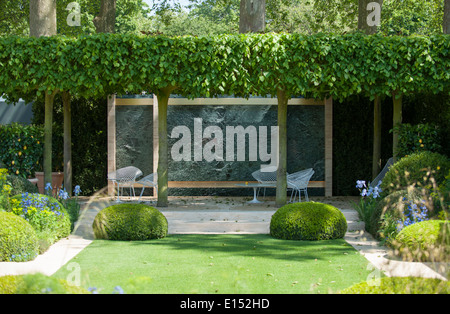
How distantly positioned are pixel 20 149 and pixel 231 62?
5034mm

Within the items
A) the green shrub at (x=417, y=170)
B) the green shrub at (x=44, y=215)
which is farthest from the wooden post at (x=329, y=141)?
the green shrub at (x=44, y=215)

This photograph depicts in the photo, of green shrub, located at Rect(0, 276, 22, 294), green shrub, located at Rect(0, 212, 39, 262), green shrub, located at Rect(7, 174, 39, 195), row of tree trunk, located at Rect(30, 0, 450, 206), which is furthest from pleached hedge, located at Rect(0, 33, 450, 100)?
green shrub, located at Rect(0, 276, 22, 294)

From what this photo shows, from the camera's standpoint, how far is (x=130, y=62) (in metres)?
9.73

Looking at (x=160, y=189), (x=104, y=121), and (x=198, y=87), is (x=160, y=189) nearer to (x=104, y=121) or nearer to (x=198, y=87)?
(x=198, y=87)

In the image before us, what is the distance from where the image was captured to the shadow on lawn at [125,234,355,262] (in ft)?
21.8

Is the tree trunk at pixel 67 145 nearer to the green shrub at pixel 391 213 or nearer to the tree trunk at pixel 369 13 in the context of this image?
the green shrub at pixel 391 213

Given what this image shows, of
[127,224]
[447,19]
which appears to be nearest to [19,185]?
[127,224]

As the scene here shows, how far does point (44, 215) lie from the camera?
24.7 ft

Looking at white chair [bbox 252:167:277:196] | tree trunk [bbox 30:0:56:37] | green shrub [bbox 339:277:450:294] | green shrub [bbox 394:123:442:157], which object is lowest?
white chair [bbox 252:167:277:196]

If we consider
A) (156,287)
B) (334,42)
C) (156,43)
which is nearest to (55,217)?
(156,287)

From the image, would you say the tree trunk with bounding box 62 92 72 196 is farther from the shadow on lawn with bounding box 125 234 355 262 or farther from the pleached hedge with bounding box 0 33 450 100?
the shadow on lawn with bounding box 125 234 355 262

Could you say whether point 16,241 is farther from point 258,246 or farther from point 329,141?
point 329,141

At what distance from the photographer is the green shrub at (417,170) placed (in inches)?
343
